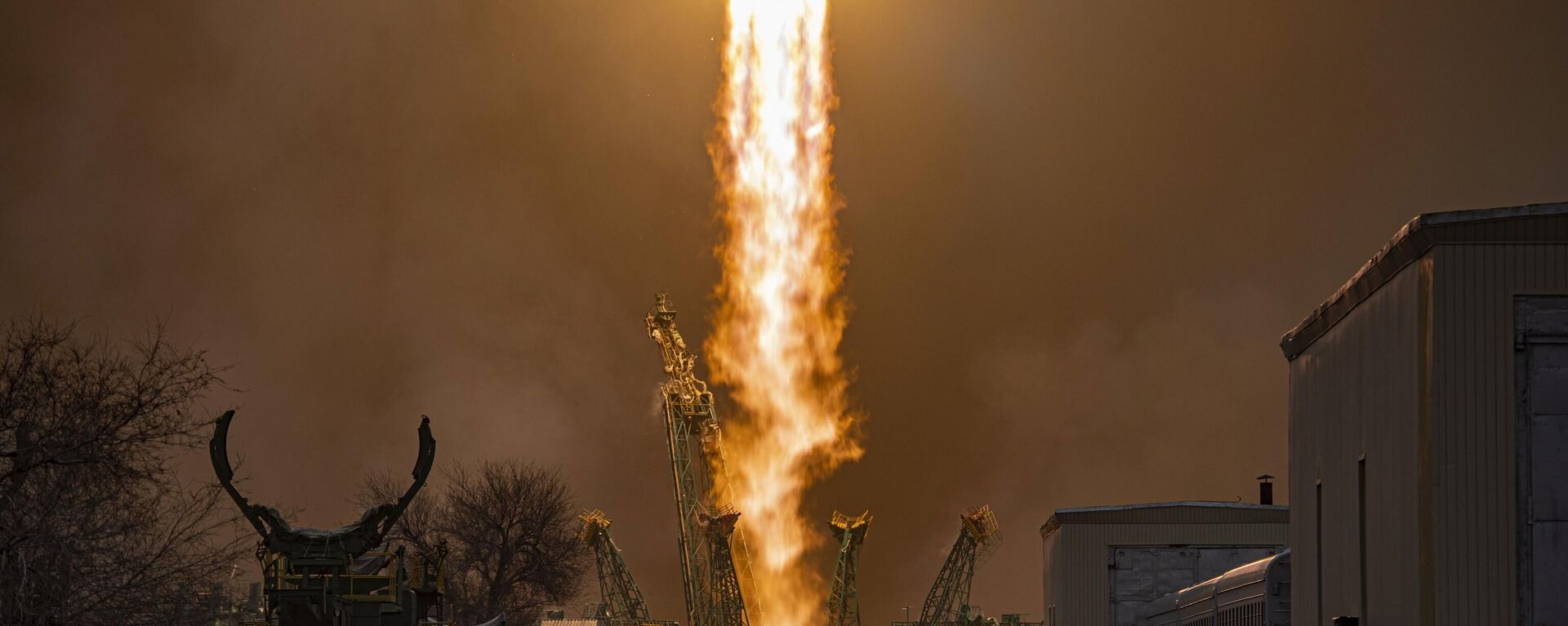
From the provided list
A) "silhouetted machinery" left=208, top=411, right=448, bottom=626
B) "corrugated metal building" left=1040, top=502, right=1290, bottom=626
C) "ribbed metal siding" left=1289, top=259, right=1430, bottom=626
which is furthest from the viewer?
"corrugated metal building" left=1040, top=502, right=1290, bottom=626

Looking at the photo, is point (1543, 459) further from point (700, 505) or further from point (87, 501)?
point (700, 505)

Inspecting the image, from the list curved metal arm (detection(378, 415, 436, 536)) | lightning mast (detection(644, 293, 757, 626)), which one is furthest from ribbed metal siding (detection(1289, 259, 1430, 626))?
lightning mast (detection(644, 293, 757, 626))

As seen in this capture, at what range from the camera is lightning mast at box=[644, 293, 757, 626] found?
97.9 m

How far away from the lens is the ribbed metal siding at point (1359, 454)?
30.9 metres

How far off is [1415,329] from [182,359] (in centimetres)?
1829

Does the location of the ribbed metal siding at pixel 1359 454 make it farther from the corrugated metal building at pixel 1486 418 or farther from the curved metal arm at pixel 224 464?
the curved metal arm at pixel 224 464

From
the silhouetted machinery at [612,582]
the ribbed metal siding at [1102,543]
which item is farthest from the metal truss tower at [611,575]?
the ribbed metal siding at [1102,543]

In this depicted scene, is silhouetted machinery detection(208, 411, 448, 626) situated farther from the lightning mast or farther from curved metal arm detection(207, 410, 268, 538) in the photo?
the lightning mast

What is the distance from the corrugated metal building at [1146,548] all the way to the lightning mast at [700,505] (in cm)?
2792

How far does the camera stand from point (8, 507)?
3103 centimetres

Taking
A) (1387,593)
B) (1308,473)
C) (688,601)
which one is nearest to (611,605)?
(688,601)

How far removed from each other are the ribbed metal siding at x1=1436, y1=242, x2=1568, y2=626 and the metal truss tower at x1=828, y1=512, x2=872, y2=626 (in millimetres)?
73648

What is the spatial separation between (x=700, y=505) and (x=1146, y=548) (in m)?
32.4

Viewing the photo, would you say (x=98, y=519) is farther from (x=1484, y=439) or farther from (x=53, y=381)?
(x=1484, y=439)
